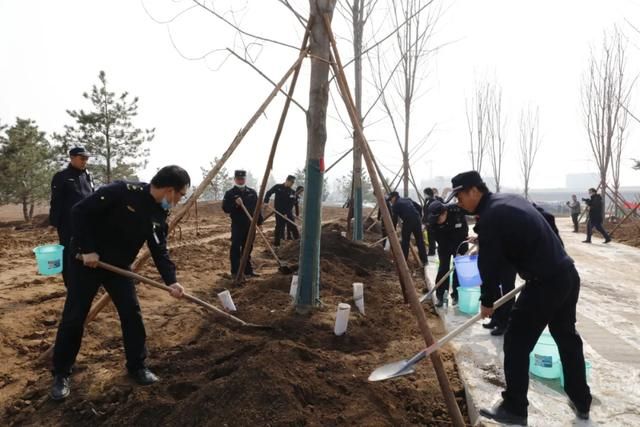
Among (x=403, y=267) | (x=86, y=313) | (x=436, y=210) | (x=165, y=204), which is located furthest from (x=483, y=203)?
(x=86, y=313)

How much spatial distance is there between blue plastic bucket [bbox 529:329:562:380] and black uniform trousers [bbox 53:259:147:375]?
9.43ft

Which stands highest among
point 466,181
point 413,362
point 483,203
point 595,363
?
point 466,181

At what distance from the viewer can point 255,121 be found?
4.01 meters

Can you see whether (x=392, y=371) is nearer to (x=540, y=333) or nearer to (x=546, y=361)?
(x=540, y=333)

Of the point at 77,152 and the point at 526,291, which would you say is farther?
the point at 77,152

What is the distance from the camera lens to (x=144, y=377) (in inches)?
109

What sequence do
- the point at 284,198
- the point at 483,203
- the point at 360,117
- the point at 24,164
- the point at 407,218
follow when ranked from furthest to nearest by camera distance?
the point at 24,164
the point at 284,198
the point at 360,117
the point at 407,218
the point at 483,203

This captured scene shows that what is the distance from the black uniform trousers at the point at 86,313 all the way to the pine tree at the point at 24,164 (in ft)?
52.5

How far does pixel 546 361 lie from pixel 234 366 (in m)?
2.24

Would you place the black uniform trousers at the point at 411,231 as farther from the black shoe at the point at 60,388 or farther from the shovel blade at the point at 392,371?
the black shoe at the point at 60,388

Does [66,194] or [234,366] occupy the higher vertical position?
[66,194]

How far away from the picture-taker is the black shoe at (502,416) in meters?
2.36

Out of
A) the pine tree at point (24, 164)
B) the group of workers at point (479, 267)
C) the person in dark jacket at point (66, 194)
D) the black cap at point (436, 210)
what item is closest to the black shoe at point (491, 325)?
the group of workers at point (479, 267)

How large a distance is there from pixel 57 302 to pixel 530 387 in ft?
16.0
